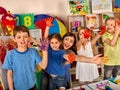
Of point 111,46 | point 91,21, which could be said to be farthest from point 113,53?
point 91,21

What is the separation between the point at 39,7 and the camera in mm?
2830

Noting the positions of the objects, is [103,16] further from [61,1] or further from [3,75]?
[3,75]

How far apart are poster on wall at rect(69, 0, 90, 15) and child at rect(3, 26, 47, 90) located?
1547 mm

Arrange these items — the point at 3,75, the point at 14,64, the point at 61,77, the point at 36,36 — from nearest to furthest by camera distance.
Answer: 1. the point at 14,64
2. the point at 3,75
3. the point at 61,77
4. the point at 36,36

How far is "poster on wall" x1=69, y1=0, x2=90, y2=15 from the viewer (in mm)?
2909

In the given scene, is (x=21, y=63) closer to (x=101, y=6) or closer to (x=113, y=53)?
(x=113, y=53)

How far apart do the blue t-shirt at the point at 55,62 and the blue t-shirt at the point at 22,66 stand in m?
0.25

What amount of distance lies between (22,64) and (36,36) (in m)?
1.23

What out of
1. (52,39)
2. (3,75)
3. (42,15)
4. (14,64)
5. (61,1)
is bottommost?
(3,75)

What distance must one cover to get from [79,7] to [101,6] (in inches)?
14.5

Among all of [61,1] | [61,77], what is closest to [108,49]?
[61,77]

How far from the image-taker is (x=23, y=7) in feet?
8.98

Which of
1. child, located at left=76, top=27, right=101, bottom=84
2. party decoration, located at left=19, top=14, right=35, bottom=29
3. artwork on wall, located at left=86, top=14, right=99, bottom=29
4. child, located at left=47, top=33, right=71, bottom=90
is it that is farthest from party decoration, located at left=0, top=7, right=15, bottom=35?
artwork on wall, located at left=86, top=14, right=99, bottom=29

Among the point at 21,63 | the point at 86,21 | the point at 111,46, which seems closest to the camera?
the point at 21,63
